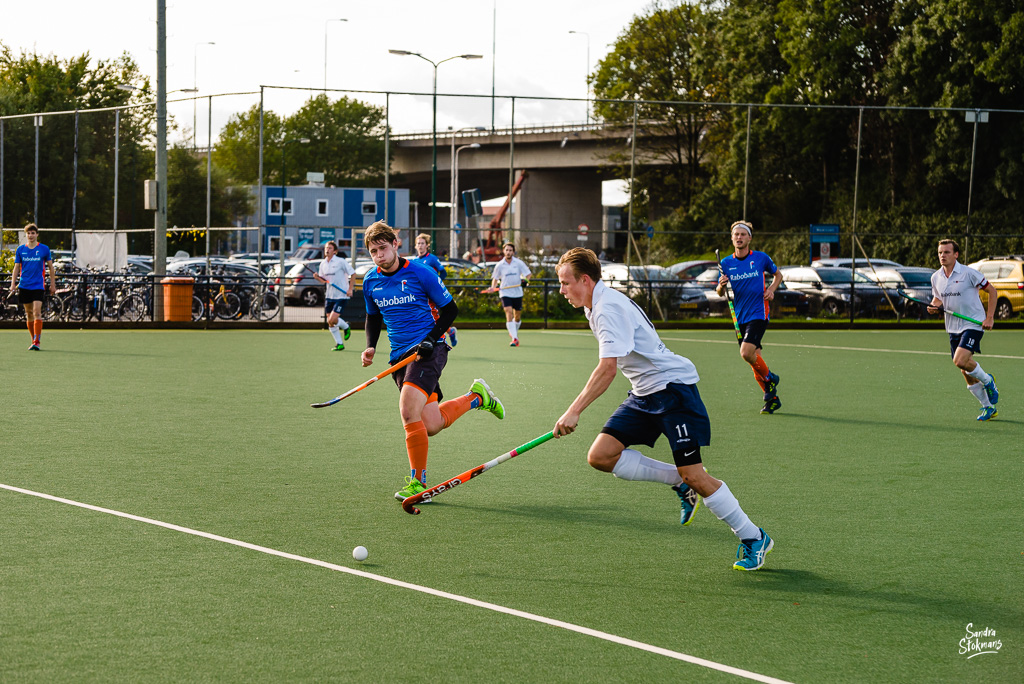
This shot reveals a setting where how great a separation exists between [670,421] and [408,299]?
2849mm

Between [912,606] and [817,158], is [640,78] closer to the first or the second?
[817,158]

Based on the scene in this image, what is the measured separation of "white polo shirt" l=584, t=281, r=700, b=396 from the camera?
5543mm

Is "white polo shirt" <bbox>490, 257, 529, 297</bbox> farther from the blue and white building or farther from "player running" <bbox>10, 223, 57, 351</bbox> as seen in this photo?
the blue and white building

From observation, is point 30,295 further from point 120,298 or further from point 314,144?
point 314,144

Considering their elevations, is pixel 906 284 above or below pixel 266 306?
above

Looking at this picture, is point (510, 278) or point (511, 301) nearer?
point (510, 278)

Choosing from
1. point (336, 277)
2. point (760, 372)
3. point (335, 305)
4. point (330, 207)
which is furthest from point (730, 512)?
point (330, 207)

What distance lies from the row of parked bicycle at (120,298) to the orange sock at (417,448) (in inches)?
781

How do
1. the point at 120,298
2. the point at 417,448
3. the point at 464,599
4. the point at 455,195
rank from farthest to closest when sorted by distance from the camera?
the point at 455,195 → the point at 120,298 → the point at 417,448 → the point at 464,599

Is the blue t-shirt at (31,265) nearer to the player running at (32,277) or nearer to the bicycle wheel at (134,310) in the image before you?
the player running at (32,277)

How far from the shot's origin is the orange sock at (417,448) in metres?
7.43

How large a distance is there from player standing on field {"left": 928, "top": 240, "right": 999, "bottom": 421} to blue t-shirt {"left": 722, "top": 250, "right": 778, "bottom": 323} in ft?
6.13

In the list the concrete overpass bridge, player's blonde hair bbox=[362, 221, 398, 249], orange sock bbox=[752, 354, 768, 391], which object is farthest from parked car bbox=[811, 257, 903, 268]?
player's blonde hair bbox=[362, 221, 398, 249]

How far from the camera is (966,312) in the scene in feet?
39.6
